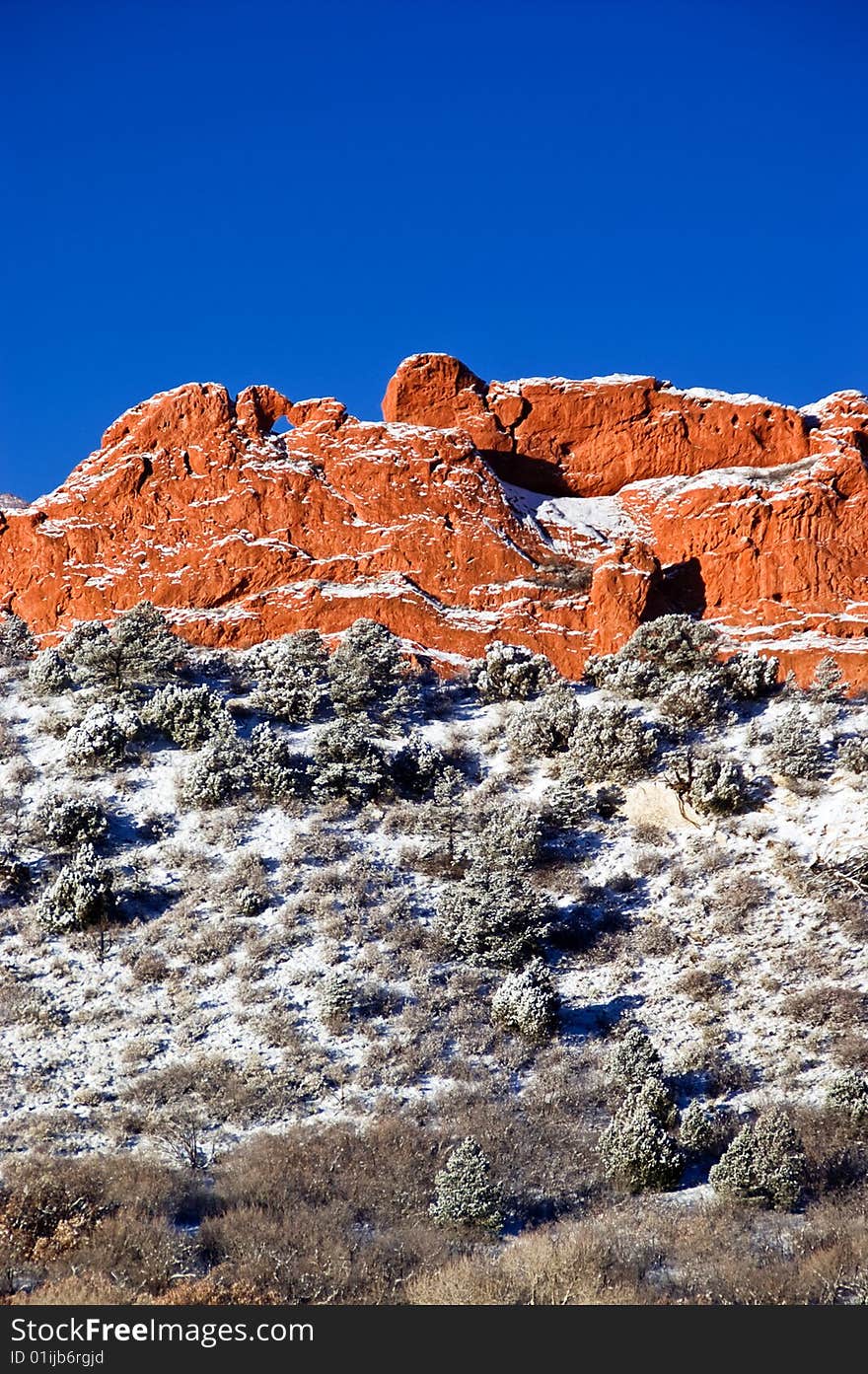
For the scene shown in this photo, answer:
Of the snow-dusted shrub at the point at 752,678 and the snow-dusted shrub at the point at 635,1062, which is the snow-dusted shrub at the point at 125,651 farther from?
the snow-dusted shrub at the point at 635,1062

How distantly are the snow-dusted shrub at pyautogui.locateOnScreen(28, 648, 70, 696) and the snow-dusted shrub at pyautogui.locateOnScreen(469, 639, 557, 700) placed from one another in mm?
11487

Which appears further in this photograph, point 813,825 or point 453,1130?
point 813,825

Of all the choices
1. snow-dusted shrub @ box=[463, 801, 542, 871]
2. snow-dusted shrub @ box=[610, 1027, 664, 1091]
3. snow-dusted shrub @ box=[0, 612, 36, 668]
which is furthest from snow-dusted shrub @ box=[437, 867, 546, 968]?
snow-dusted shrub @ box=[0, 612, 36, 668]

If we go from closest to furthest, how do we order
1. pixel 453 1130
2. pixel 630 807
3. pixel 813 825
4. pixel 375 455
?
pixel 453 1130, pixel 813 825, pixel 630 807, pixel 375 455

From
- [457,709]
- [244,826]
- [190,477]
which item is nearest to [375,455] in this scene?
[190,477]

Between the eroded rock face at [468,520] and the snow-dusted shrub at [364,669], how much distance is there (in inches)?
44.4

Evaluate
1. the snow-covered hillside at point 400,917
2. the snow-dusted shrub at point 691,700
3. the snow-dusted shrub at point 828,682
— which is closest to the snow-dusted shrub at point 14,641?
the snow-covered hillside at point 400,917

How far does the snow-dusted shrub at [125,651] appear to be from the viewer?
1062 inches

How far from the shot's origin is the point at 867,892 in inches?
757

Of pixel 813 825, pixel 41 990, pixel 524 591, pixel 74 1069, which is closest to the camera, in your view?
pixel 74 1069

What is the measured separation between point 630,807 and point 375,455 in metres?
16.2

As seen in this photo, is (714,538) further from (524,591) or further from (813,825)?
(813,825)

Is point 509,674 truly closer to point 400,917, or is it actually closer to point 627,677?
point 627,677

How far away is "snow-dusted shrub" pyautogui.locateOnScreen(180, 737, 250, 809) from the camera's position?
21.9m
